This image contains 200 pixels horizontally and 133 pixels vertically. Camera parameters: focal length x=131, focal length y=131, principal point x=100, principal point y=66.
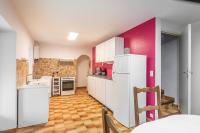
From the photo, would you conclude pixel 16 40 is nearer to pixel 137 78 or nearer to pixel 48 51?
pixel 137 78

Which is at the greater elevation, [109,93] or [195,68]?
[195,68]

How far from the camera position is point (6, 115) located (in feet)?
8.43

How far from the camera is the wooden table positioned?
3.59ft

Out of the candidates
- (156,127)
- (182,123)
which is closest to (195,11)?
(182,123)

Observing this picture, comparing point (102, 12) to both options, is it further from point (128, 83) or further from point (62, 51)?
point (62, 51)

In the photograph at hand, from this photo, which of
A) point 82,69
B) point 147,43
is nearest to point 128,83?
point 147,43

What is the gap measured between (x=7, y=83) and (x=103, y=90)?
2658 mm

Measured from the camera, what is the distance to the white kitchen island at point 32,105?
2.75m

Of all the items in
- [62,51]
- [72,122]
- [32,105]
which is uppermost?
[62,51]

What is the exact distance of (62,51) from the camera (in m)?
6.83

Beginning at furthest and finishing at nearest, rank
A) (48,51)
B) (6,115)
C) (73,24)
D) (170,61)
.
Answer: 1. (48,51)
2. (170,61)
3. (73,24)
4. (6,115)

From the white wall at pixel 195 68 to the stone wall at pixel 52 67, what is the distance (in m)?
5.21

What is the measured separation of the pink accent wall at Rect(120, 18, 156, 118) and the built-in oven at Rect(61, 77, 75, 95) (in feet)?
11.3

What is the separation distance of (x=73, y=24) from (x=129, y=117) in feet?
8.71
